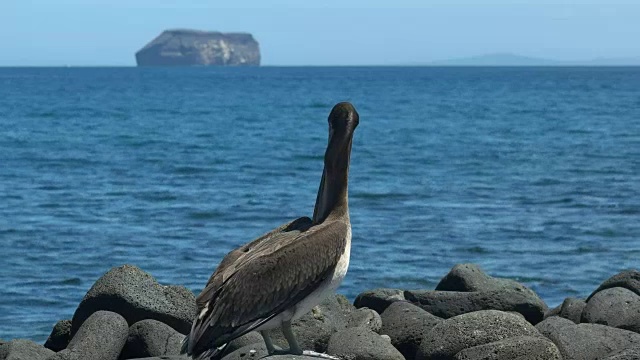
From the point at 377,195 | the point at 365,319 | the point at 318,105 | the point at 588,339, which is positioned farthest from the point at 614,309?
the point at 318,105

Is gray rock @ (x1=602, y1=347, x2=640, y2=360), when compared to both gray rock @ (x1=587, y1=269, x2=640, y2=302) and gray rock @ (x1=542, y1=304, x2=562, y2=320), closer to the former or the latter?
gray rock @ (x1=542, y1=304, x2=562, y2=320)

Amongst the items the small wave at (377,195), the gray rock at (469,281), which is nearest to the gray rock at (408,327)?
the gray rock at (469,281)

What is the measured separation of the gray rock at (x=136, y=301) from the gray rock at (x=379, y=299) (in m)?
2.04

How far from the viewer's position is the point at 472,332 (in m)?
9.20

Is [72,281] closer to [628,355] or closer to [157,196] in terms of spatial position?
[628,355]

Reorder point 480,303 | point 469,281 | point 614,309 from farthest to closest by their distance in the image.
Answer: point 469,281, point 480,303, point 614,309

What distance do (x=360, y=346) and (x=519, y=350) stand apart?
1.15 metres

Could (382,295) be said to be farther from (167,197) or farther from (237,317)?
(167,197)

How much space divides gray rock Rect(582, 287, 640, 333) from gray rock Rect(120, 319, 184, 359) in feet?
12.0

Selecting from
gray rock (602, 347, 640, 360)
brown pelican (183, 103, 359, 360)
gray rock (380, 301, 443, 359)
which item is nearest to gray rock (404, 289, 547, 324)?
gray rock (380, 301, 443, 359)

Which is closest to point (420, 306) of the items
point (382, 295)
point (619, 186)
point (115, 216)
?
point (382, 295)

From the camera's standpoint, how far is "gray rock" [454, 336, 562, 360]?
8.66m

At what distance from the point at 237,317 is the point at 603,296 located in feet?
17.0

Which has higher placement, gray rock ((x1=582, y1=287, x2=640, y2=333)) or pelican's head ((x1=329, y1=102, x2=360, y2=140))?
pelican's head ((x1=329, y1=102, x2=360, y2=140))
